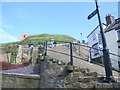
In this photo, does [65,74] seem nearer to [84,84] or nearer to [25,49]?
[84,84]

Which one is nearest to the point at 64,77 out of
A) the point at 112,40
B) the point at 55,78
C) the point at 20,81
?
the point at 55,78

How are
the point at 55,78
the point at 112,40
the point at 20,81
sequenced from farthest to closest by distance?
1. the point at 112,40
2. the point at 20,81
3. the point at 55,78

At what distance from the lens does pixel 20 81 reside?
558cm

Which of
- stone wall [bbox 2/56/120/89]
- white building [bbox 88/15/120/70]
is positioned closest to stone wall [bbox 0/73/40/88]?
stone wall [bbox 2/56/120/89]

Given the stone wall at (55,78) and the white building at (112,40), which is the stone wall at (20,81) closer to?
the stone wall at (55,78)

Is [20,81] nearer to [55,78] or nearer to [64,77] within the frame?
[55,78]

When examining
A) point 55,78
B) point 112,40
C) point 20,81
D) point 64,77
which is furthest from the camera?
point 112,40

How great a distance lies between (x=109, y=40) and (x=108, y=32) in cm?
106

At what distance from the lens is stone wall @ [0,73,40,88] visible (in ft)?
17.9

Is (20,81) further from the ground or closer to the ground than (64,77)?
closer to the ground

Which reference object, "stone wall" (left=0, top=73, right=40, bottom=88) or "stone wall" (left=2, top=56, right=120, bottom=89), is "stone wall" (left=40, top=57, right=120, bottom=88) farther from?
"stone wall" (left=0, top=73, right=40, bottom=88)

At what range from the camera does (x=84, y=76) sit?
15.6 ft

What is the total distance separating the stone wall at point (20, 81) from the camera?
5457 millimetres

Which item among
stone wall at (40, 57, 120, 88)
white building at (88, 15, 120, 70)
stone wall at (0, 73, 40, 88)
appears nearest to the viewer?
stone wall at (40, 57, 120, 88)
